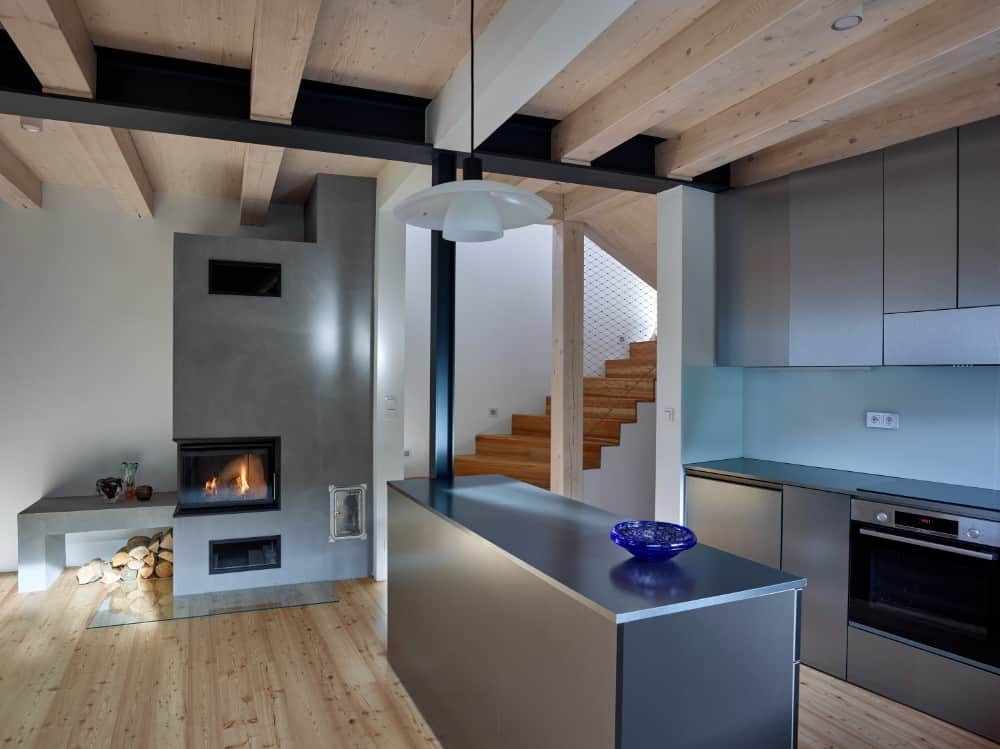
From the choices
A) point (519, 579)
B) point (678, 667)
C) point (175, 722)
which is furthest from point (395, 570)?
point (678, 667)

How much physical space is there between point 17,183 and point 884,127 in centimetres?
472

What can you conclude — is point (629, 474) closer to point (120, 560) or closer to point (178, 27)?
point (120, 560)

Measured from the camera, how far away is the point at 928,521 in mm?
2658

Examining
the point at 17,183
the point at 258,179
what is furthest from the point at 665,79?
the point at 17,183

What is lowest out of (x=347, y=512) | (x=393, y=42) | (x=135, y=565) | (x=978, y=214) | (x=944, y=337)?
(x=135, y=565)

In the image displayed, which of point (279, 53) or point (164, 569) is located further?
point (164, 569)

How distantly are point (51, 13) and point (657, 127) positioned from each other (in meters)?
2.53

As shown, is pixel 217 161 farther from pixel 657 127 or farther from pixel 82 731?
pixel 82 731

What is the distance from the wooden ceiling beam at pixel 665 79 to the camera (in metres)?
2.20

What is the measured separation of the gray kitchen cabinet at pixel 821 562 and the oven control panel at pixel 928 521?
0.09 meters

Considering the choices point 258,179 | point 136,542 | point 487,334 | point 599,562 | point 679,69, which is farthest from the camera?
point 487,334

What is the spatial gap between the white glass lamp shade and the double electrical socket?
7.26 ft

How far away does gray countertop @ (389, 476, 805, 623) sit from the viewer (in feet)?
5.14

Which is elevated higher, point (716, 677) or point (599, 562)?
point (599, 562)
